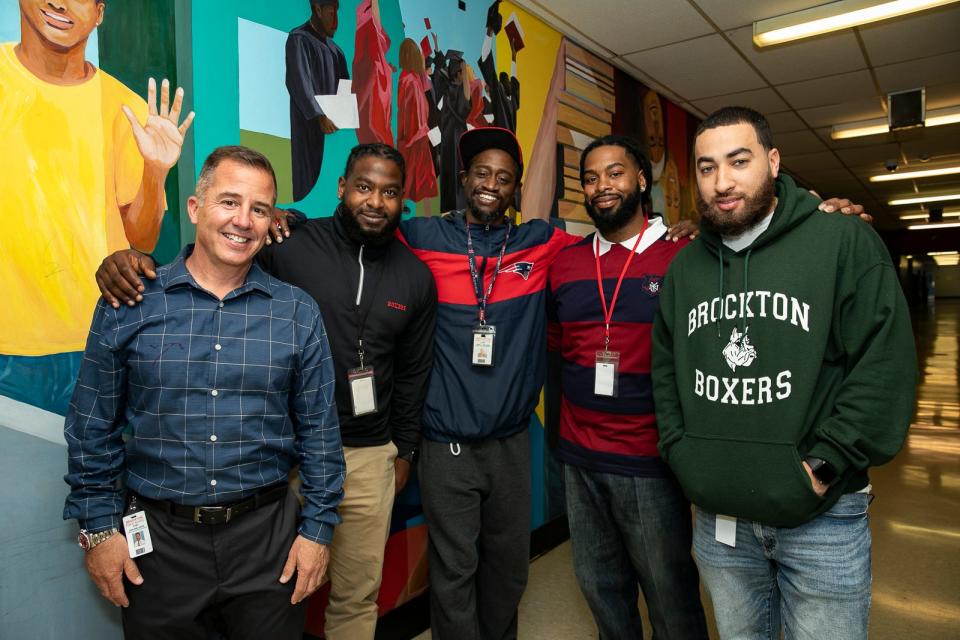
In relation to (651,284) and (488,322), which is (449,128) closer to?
(488,322)

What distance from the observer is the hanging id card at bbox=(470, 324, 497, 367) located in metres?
1.91

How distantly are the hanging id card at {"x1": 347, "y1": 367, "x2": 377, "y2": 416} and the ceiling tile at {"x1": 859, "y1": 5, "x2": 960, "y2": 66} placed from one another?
373 cm

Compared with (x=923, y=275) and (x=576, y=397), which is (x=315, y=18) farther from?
(x=923, y=275)

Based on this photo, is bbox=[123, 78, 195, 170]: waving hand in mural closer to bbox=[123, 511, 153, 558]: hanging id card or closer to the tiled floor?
bbox=[123, 511, 153, 558]: hanging id card

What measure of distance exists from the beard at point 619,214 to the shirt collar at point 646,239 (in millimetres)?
45

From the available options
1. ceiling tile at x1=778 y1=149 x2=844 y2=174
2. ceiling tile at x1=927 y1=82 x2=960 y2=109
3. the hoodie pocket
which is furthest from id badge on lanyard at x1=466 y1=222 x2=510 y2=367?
ceiling tile at x1=778 y1=149 x2=844 y2=174

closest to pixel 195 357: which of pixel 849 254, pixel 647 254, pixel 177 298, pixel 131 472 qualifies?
pixel 177 298

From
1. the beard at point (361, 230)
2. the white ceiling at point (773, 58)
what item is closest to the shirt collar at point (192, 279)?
the beard at point (361, 230)

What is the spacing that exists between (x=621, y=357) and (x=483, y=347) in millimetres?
450

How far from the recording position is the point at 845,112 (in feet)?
17.0

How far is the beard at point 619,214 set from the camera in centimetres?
192

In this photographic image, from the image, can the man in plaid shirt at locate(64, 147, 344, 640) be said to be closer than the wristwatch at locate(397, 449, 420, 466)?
Yes

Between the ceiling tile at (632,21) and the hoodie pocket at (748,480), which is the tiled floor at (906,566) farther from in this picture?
the ceiling tile at (632,21)

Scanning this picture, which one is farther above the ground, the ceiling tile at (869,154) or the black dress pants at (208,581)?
the ceiling tile at (869,154)
